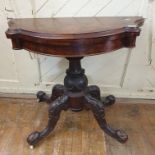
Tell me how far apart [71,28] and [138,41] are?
Result: 0.62 meters

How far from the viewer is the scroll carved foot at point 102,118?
125 centimetres

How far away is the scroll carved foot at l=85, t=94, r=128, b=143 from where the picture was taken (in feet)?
4.11

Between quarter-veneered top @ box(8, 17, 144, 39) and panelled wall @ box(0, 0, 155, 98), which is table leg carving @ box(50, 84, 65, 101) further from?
quarter-veneered top @ box(8, 17, 144, 39)

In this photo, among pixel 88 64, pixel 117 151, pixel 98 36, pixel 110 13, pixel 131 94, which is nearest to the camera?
pixel 98 36

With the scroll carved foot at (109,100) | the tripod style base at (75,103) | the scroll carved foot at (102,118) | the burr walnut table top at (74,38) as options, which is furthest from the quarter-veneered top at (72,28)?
the scroll carved foot at (109,100)

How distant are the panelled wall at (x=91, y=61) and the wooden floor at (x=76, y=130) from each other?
0.46ft

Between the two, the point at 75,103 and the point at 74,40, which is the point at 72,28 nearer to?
the point at 74,40

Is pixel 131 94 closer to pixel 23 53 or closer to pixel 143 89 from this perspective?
pixel 143 89

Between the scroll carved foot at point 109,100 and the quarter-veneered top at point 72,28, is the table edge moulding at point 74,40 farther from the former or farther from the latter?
the scroll carved foot at point 109,100

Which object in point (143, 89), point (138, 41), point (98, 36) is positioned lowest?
point (143, 89)

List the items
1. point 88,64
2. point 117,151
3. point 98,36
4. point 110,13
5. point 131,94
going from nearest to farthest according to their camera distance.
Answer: point 98,36 < point 117,151 < point 110,13 < point 88,64 < point 131,94

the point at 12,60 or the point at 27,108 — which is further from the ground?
the point at 12,60

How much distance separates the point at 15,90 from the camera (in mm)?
1738

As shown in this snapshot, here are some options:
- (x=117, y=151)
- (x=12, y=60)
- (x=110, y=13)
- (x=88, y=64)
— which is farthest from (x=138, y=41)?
(x=12, y=60)
